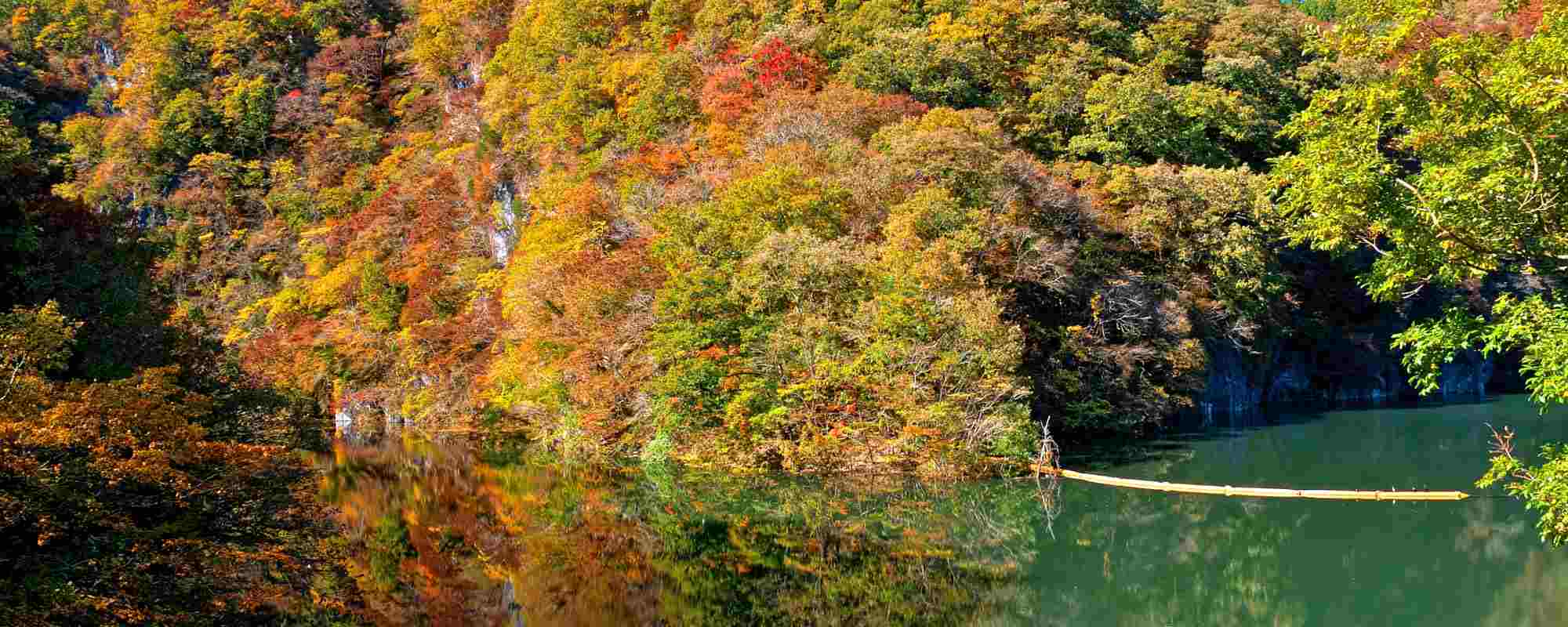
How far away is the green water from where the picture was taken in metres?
13.0

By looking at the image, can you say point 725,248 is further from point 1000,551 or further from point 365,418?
point 365,418

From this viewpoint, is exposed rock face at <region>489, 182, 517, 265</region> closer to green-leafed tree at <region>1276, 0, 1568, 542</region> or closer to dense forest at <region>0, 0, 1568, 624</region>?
dense forest at <region>0, 0, 1568, 624</region>

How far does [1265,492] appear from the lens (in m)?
20.8

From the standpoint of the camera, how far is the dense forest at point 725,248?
39.4ft

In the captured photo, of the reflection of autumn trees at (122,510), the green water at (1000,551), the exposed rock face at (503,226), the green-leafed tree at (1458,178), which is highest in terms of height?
the exposed rock face at (503,226)

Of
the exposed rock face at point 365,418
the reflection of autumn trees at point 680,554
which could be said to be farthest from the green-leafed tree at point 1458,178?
the exposed rock face at point 365,418

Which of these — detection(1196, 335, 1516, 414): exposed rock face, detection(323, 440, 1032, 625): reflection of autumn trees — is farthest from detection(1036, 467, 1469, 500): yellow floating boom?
detection(1196, 335, 1516, 414): exposed rock face

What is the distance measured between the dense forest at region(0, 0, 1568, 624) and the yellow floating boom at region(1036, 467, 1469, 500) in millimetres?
2376

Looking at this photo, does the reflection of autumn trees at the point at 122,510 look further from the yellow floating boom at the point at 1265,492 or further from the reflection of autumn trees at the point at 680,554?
the yellow floating boom at the point at 1265,492

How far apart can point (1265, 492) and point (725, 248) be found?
49.6 ft

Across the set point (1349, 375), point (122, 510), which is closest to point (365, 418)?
point (122, 510)

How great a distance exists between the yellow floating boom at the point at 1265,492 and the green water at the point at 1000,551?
0.48m

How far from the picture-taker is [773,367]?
26234mm

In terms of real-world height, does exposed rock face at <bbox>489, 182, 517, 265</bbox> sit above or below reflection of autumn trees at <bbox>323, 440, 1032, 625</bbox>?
above
